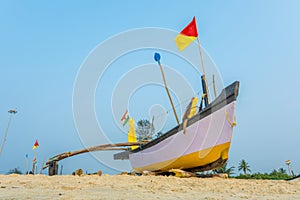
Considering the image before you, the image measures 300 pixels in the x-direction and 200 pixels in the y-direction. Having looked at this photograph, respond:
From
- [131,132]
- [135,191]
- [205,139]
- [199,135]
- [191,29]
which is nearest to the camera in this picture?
[135,191]

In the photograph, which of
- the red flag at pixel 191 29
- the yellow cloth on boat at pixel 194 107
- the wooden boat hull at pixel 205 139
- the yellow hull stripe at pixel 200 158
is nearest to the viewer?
the wooden boat hull at pixel 205 139

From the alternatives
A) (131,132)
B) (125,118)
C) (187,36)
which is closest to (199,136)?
(187,36)

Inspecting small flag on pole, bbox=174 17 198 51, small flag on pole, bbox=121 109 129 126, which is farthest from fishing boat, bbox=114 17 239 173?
small flag on pole, bbox=121 109 129 126

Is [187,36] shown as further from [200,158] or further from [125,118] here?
[125,118]

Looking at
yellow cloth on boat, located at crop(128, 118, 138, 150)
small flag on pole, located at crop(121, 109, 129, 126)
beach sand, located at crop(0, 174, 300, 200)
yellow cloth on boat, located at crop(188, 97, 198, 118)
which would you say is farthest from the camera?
yellow cloth on boat, located at crop(128, 118, 138, 150)

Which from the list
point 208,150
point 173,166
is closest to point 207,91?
point 208,150

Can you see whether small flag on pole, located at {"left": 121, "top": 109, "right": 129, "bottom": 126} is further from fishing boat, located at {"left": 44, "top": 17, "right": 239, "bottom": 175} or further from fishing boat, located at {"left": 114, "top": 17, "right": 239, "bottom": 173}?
fishing boat, located at {"left": 114, "top": 17, "right": 239, "bottom": 173}

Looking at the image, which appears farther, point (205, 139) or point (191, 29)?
point (191, 29)

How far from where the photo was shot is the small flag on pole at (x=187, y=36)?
28.9 ft

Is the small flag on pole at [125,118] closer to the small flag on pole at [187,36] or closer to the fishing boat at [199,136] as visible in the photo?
the fishing boat at [199,136]

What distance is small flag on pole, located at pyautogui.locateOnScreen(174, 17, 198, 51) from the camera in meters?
8.81

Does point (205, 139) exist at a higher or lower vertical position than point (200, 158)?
higher

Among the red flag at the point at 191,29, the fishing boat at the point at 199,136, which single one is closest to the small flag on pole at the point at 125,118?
the fishing boat at the point at 199,136

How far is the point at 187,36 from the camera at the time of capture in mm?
8969
